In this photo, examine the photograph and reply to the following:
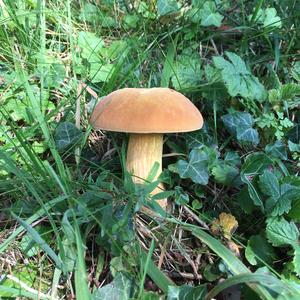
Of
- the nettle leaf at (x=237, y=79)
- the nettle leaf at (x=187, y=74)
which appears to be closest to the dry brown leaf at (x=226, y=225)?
the nettle leaf at (x=237, y=79)

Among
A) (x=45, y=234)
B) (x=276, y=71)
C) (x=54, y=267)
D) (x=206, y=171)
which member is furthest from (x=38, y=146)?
(x=276, y=71)

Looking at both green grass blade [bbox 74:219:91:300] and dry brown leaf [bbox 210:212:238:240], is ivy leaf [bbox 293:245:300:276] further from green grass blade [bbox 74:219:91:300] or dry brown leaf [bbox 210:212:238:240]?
green grass blade [bbox 74:219:91:300]

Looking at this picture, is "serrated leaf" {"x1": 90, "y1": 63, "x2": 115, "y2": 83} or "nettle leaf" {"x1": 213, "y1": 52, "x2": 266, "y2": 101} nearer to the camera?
"nettle leaf" {"x1": 213, "y1": 52, "x2": 266, "y2": 101}

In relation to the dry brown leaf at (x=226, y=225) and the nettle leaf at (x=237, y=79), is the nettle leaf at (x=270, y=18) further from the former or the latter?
the dry brown leaf at (x=226, y=225)

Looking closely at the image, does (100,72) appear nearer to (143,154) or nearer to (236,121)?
(143,154)

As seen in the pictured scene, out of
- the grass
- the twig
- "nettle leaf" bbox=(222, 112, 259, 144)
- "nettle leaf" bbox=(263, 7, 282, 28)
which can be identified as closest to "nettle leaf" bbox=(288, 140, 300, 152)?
the grass

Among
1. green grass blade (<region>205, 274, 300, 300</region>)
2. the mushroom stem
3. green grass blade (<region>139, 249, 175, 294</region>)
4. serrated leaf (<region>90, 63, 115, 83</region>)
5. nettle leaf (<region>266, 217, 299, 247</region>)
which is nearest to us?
green grass blade (<region>205, 274, 300, 300</region>)

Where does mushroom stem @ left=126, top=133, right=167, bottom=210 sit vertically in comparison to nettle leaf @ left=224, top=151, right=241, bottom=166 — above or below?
above

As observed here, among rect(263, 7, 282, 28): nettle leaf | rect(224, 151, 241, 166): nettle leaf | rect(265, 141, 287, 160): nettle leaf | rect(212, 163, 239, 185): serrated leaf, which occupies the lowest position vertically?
rect(212, 163, 239, 185): serrated leaf
